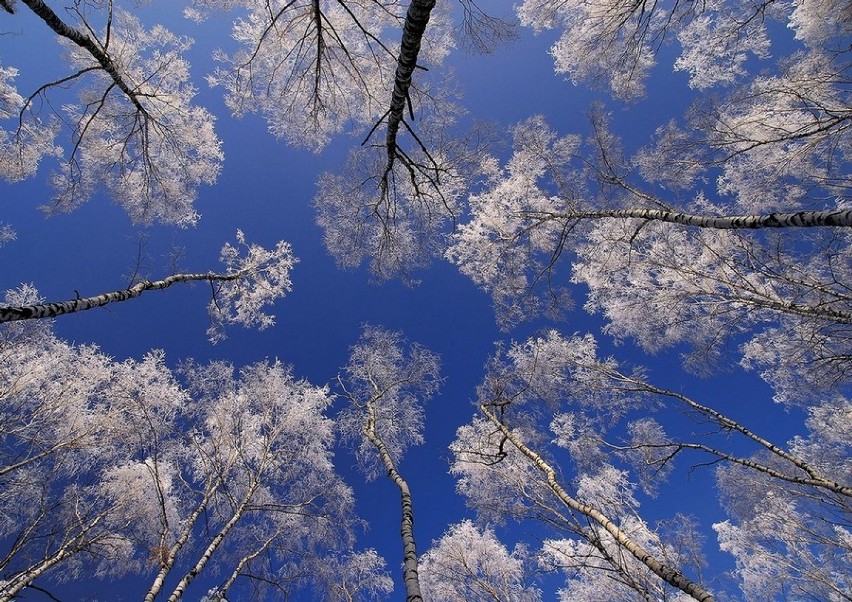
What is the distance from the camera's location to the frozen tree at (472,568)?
10.2m

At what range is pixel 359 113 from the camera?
36.2ft

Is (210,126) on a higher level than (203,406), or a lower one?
higher

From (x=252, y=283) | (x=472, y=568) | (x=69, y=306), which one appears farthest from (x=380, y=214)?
(x=472, y=568)

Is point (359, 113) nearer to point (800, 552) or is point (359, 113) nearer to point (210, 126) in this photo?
point (210, 126)

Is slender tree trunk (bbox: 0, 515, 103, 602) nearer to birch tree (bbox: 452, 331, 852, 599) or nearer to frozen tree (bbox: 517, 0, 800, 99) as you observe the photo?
birch tree (bbox: 452, 331, 852, 599)

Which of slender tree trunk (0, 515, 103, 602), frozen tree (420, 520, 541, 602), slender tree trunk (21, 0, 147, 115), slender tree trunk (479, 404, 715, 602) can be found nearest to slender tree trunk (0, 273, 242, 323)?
slender tree trunk (21, 0, 147, 115)

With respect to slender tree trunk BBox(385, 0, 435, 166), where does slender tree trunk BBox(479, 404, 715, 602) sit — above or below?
below

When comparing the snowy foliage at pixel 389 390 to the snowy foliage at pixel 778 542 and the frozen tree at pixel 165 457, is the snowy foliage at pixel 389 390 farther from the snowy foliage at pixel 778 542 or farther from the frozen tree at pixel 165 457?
the snowy foliage at pixel 778 542

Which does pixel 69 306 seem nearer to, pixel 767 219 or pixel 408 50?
pixel 408 50

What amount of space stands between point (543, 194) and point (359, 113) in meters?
5.66

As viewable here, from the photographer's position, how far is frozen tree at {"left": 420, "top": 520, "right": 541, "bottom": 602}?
10.2m

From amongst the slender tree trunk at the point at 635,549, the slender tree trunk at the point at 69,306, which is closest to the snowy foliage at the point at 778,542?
the slender tree trunk at the point at 635,549

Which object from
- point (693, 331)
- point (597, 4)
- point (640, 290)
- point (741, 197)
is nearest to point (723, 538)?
point (693, 331)

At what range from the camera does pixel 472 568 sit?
1117cm
